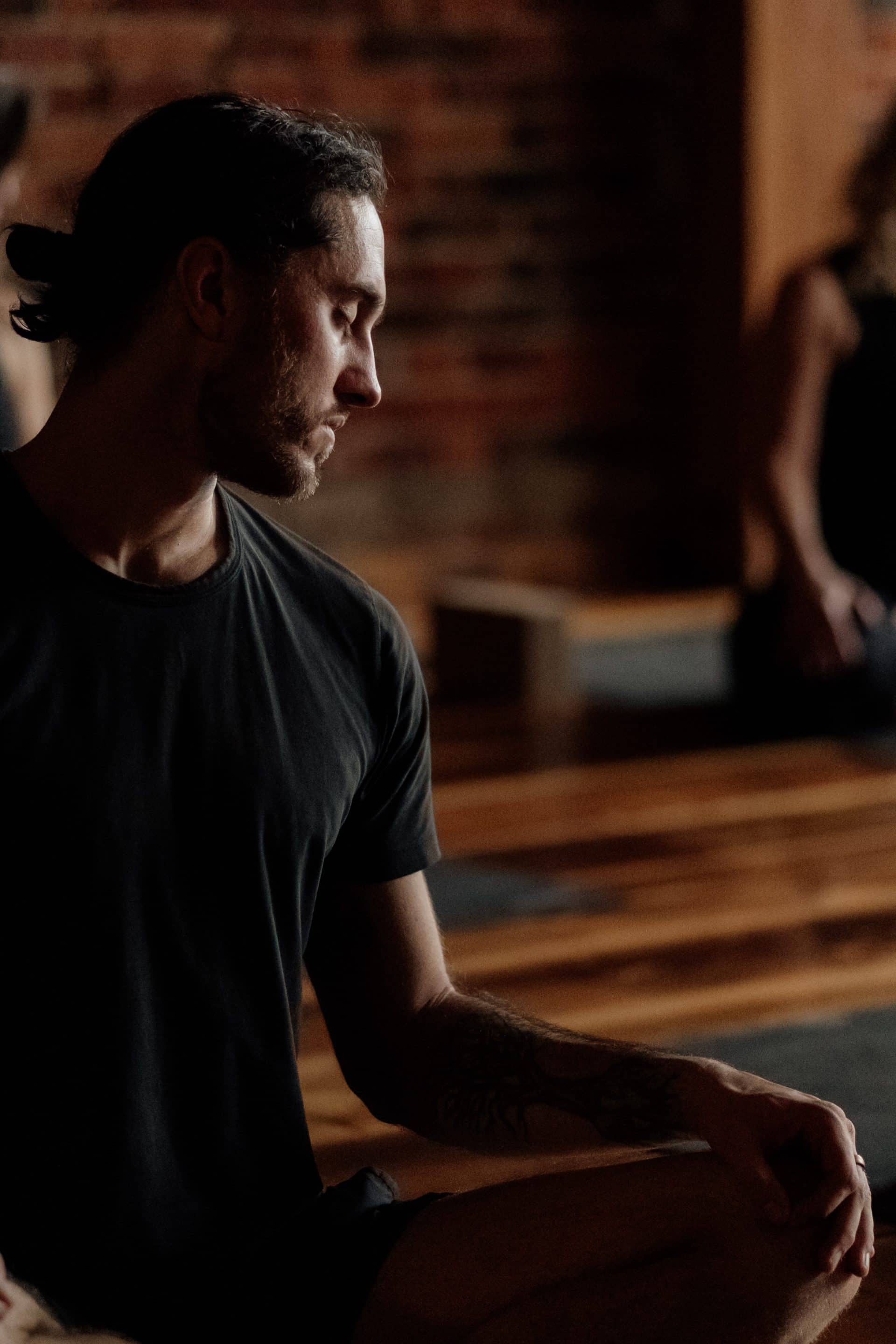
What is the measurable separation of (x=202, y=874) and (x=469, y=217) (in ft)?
14.1

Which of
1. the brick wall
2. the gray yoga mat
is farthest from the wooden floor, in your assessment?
the brick wall

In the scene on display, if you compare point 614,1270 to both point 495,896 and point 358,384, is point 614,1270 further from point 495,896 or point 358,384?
point 495,896

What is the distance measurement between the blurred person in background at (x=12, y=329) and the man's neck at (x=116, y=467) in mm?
550

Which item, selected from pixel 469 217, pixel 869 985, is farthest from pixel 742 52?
pixel 869 985

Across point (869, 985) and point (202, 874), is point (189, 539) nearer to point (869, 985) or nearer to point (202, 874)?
point (202, 874)

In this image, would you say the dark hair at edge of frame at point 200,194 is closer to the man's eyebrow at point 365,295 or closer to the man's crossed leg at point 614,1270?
the man's eyebrow at point 365,295

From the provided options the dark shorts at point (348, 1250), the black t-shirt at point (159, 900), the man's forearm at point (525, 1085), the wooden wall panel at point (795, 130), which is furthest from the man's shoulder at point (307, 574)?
the wooden wall panel at point (795, 130)

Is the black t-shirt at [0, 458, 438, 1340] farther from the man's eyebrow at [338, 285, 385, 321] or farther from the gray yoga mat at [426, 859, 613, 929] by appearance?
the gray yoga mat at [426, 859, 613, 929]

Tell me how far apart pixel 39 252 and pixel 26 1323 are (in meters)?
0.77

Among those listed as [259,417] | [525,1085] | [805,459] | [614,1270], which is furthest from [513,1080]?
[805,459]

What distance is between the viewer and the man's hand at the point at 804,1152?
112cm

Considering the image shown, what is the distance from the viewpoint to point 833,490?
3879 millimetres

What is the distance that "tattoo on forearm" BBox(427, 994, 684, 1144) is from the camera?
1226 millimetres

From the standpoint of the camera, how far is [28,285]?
1.35 m
